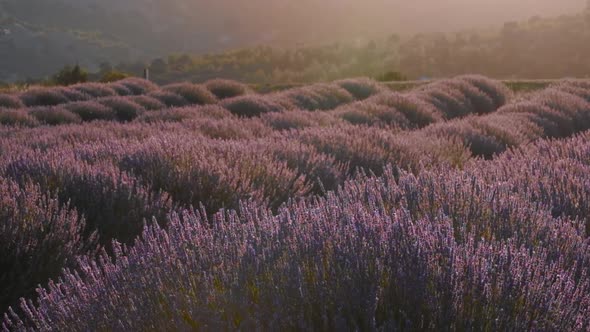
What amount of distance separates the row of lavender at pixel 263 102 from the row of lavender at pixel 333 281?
713 cm

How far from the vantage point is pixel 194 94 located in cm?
1622

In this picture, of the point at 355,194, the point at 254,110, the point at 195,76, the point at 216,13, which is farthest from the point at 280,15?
the point at 355,194

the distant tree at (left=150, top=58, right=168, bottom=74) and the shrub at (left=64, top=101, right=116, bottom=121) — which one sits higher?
the shrub at (left=64, top=101, right=116, bottom=121)

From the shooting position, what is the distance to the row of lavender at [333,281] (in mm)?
2004

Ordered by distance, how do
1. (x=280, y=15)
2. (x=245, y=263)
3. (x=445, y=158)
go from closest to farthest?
(x=245, y=263), (x=445, y=158), (x=280, y=15)

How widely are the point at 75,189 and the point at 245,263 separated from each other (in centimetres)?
270

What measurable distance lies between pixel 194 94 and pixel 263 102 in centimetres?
437

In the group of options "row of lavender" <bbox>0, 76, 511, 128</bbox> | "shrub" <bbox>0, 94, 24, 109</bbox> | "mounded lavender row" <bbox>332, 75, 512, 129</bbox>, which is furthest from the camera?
"shrub" <bbox>0, 94, 24, 109</bbox>

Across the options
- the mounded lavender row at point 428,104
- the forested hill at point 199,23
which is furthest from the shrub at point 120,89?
the forested hill at point 199,23

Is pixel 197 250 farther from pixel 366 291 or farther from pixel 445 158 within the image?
pixel 445 158

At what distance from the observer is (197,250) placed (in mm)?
2506

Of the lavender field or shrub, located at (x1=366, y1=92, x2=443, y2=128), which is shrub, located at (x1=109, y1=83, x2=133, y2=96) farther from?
the lavender field

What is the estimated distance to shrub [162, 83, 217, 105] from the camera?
1608 cm

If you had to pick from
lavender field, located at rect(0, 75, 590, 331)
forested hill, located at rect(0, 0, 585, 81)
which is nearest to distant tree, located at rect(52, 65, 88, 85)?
lavender field, located at rect(0, 75, 590, 331)
